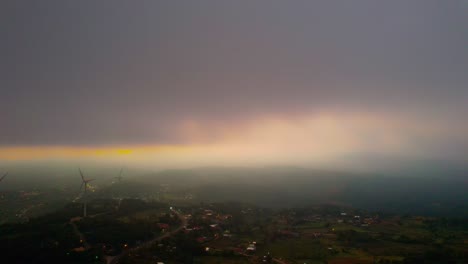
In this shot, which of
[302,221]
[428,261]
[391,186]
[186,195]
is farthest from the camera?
[391,186]

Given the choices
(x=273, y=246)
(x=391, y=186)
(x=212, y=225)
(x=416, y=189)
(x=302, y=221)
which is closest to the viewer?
(x=273, y=246)

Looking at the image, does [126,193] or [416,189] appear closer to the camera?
[126,193]

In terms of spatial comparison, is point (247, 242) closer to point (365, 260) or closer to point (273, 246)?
point (273, 246)

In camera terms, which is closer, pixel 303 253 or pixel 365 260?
pixel 365 260

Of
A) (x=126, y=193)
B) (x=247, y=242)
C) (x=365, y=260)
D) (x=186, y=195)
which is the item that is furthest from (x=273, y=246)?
(x=126, y=193)

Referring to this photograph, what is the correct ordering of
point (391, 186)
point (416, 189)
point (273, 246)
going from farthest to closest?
point (391, 186)
point (416, 189)
point (273, 246)

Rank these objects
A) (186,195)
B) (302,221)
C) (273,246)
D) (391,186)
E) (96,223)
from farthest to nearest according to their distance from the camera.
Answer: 1. (391,186)
2. (186,195)
3. (302,221)
4. (96,223)
5. (273,246)

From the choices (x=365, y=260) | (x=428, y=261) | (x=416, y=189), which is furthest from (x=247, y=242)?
(x=416, y=189)

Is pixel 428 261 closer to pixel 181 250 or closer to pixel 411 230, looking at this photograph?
pixel 411 230
